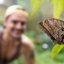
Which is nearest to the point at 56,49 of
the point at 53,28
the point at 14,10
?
the point at 53,28

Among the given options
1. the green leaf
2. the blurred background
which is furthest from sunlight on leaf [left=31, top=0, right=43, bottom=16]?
the green leaf

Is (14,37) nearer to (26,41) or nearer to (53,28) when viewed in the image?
(26,41)

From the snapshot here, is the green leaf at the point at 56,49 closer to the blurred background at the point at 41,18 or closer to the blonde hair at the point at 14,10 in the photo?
the blurred background at the point at 41,18

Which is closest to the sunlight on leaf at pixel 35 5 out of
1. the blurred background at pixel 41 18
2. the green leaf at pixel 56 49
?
the blurred background at pixel 41 18

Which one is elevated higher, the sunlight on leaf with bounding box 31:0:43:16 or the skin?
the sunlight on leaf with bounding box 31:0:43:16

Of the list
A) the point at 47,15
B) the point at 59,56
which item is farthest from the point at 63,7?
the point at 59,56

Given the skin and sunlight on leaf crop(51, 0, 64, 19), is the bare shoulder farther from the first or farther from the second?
sunlight on leaf crop(51, 0, 64, 19)
